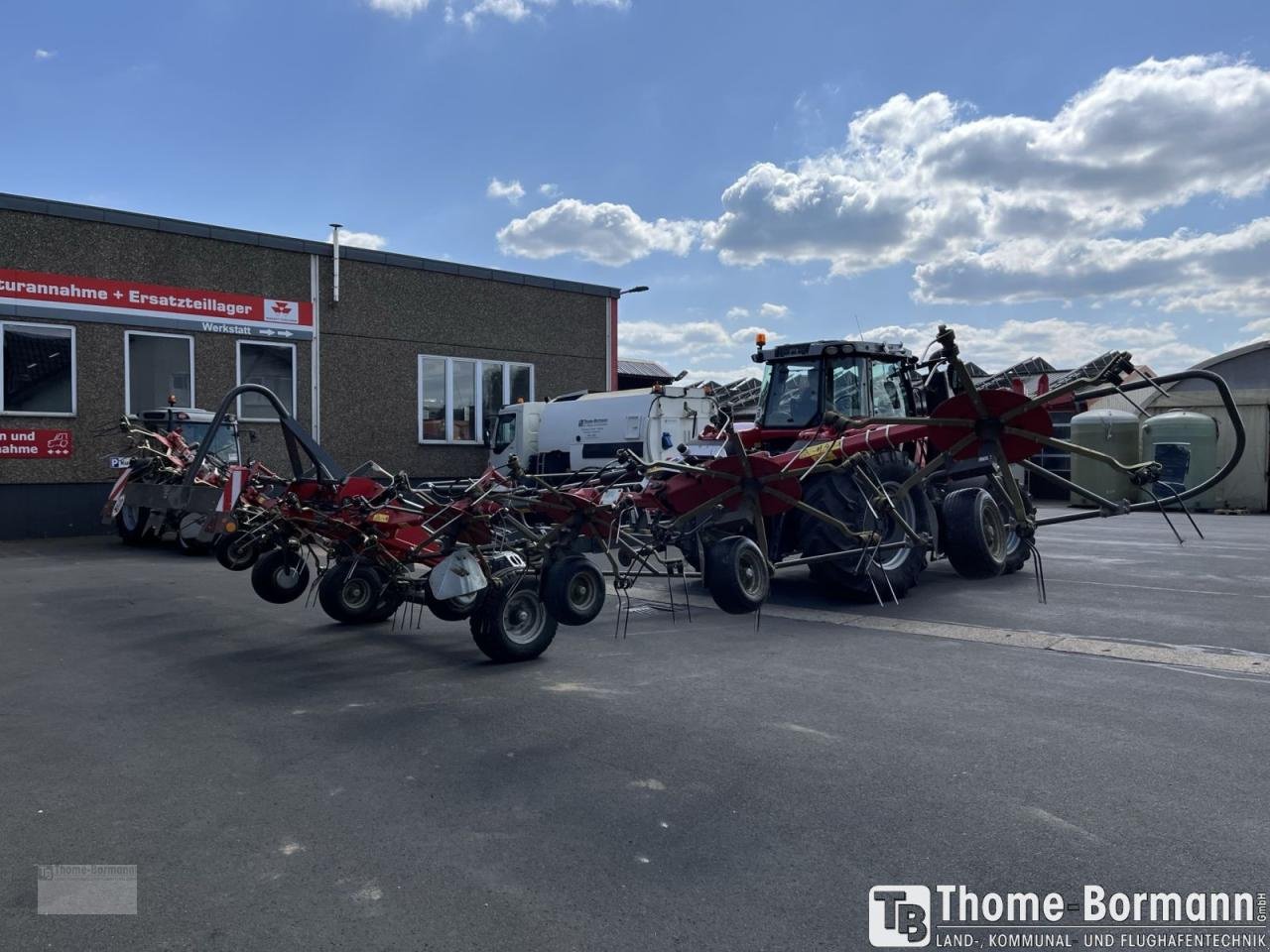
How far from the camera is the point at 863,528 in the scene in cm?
829

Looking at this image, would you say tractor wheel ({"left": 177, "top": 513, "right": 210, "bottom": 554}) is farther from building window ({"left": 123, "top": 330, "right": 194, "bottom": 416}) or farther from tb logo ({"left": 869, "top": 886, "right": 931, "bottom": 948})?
tb logo ({"left": 869, "top": 886, "right": 931, "bottom": 948})

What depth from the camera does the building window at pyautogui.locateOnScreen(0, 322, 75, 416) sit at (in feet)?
59.7

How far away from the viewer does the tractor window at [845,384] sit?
11.2m

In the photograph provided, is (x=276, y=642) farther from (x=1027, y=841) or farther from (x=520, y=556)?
(x=1027, y=841)

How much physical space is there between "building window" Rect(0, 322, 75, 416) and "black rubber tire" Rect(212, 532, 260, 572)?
38.9ft

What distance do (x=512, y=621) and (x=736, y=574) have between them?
203 cm

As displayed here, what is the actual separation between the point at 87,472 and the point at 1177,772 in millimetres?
19421

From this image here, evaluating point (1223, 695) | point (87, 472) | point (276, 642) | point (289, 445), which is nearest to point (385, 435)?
point (87, 472)

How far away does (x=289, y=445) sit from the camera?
959 cm

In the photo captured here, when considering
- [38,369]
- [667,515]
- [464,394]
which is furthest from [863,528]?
[464,394]

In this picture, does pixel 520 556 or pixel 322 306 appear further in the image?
pixel 322 306

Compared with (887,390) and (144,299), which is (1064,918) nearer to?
(887,390)

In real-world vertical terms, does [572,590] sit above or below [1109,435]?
below

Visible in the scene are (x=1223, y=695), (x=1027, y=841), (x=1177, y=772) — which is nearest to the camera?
(x=1027, y=841)
